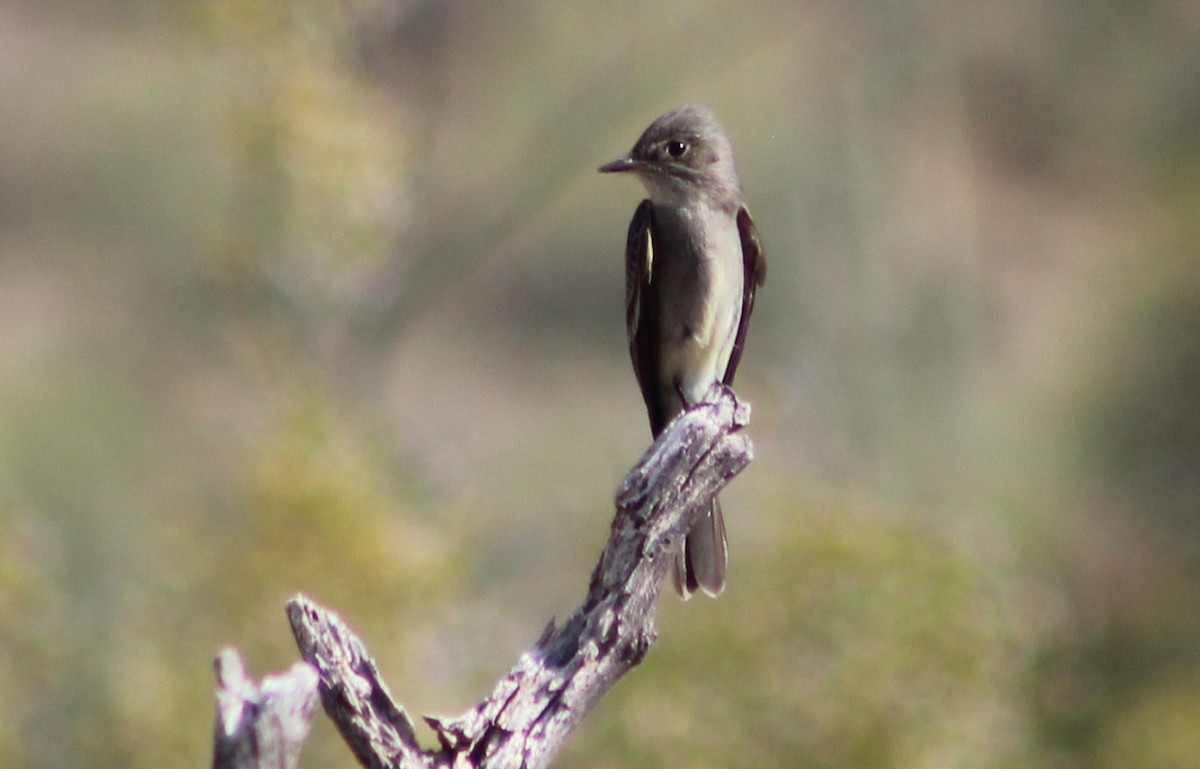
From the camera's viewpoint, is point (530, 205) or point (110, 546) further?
point (110, 546)

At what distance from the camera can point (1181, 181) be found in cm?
2050

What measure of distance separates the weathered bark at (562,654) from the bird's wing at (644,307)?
214 cm

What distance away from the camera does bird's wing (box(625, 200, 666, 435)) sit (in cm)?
639

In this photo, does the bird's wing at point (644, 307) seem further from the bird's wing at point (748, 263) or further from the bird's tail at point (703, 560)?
the bird's tail at point (703, 560)

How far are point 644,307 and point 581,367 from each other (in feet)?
50.3

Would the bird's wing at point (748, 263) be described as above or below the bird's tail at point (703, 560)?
above

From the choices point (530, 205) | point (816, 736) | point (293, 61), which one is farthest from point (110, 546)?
point (816, 736)

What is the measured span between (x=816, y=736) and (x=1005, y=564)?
7.94 feet

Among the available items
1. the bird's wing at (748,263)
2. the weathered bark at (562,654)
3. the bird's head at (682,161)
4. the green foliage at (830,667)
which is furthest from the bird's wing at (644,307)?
the weathered bark at (562,654)

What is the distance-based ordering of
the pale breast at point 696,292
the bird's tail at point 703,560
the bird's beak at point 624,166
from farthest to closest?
the pale breast at point 696,292 < the bird's beak at point 624,166 < the bird's tail at point 703,560

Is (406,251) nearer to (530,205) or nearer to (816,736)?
(530,205)

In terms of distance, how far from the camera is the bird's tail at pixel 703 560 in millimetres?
5477

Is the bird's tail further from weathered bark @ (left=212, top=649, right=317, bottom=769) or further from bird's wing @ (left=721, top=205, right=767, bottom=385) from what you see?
weathered bark @ (left=212, top=649, right=317, bottom=769)

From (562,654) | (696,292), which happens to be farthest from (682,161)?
(562,654)
